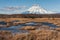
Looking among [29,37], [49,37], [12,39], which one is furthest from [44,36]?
[12,39]

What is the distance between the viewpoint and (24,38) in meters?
14.0

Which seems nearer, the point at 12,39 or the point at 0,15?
the point at 12,39

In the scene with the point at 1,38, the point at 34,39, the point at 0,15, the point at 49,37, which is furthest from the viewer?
the point at 0,15

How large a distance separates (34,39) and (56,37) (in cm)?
203

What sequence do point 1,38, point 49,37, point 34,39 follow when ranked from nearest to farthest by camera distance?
point 1,38 → point 34,39 → point 49,37

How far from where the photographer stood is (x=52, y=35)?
51.2 ft

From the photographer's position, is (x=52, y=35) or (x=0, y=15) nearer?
(x=52, y=35)

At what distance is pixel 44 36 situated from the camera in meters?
15.1

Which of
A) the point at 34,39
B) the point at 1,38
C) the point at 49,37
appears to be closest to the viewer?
the point at 1,38

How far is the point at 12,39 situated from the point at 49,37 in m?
3.00

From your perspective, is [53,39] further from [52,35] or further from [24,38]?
[24,38]

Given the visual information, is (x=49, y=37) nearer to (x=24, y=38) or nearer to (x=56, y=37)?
(x=56, y=37)

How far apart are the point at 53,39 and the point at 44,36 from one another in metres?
0.79

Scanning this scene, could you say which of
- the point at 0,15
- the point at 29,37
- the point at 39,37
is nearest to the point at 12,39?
the point at 29,37
